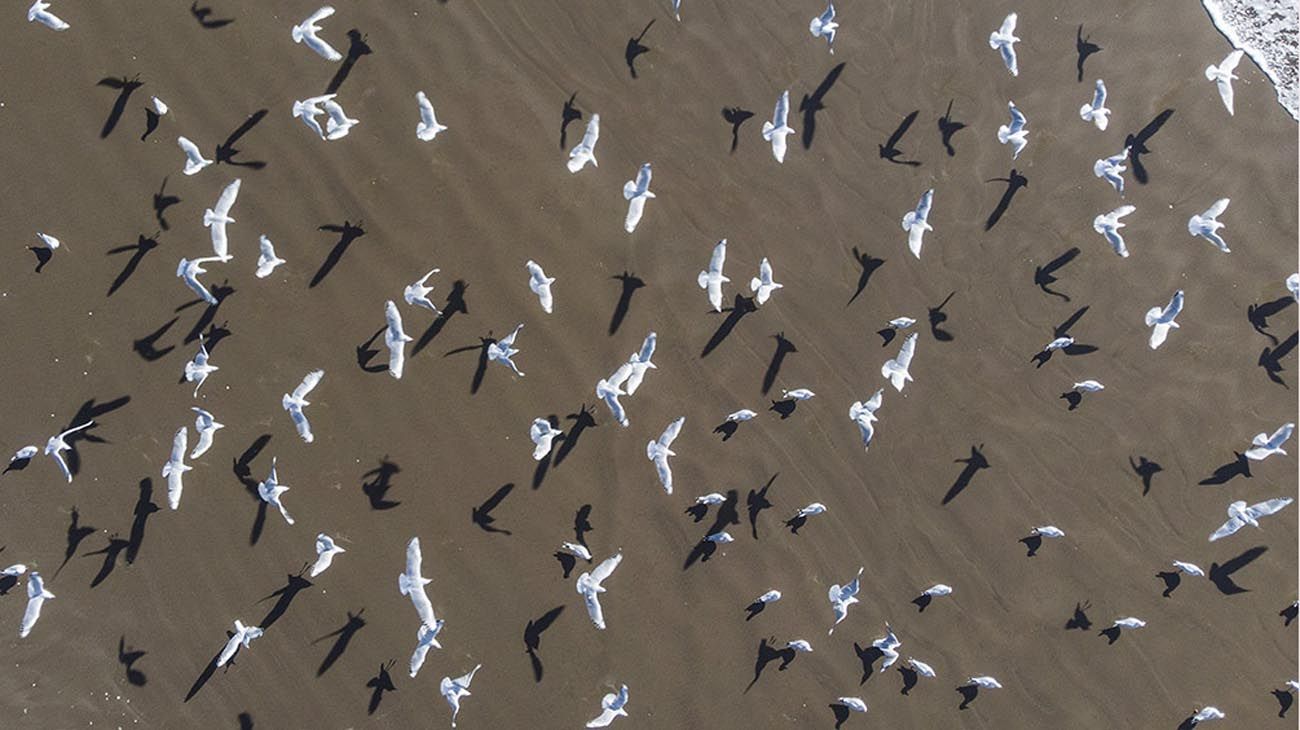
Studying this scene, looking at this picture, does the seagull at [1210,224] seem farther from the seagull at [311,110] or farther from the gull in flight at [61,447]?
the gull in flight at [61,447]

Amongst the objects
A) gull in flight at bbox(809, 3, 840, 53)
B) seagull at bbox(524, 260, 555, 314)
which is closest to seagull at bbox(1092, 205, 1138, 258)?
gull in flight at bbox(809, 3, 840, 53)

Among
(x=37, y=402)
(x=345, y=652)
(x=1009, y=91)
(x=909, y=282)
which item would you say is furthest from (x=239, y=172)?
(x=1009, y=91)

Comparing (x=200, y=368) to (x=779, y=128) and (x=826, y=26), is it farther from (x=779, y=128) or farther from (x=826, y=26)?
(x=826, y=26)

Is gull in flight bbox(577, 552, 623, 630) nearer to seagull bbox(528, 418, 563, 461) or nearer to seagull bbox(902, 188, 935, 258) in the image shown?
seagull bbox(528, 418, 563, 461)

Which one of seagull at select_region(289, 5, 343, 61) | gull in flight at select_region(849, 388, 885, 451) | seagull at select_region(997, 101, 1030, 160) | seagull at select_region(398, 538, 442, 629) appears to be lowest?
seagull at select_region(398, 538, 442, 629)

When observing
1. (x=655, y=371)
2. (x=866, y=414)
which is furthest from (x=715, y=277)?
(x=866, y=414)

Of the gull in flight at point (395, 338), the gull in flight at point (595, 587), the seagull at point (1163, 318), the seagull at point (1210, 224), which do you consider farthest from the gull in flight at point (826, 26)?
the gull in flight at point (595, 587)

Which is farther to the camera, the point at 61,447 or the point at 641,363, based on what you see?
the point at 641,363
